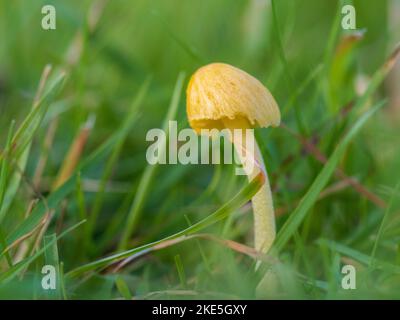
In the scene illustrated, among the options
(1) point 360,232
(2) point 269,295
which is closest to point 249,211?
(1) point 360,232

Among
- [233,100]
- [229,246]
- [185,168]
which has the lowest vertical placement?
[229,246]


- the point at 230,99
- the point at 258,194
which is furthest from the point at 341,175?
the point at 230,99

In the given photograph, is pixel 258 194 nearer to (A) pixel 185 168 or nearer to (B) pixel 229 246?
(B) pixel 229 246

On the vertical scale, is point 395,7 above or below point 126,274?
Result: above

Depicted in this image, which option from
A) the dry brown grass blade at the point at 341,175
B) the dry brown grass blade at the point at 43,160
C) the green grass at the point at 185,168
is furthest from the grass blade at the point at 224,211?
the dry brown grass blade at the point at 43,160

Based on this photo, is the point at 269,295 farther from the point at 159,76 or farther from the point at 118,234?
the point at 159,76

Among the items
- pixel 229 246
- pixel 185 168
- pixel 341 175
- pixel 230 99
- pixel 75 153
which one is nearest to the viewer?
pixel 230 99
